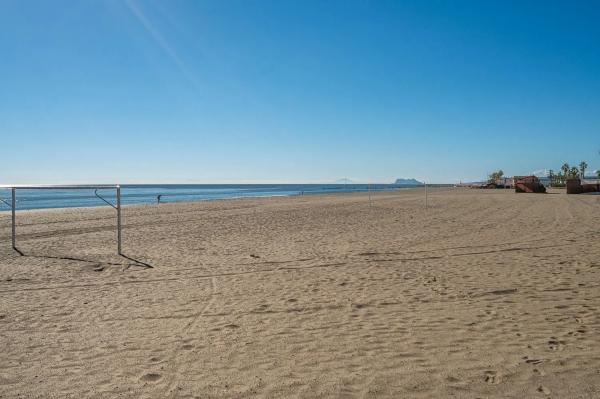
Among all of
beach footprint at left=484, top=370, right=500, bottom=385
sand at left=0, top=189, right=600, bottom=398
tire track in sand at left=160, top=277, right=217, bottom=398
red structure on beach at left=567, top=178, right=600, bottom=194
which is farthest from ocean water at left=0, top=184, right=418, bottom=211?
red structure on beach at left=567, top=178, right=600, bottom=194

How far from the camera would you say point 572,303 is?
5676 millimetres

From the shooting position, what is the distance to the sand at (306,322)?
3.60 metres

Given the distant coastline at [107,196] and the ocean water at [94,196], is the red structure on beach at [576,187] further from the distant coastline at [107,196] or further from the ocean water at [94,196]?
the ocean water at [94,196]

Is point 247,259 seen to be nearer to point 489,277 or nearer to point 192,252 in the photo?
point 192,252

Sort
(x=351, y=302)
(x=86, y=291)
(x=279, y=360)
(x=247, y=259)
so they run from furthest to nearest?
(x=247, y=259), (x=86, y=291), (x=351, y=302), (x=279, y=360)

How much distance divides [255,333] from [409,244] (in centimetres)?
748

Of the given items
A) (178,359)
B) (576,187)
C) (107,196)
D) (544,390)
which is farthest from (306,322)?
(107,196)

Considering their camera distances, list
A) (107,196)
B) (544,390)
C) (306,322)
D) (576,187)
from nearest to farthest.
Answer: (544,390), (306,322), (576,187), (107,196)

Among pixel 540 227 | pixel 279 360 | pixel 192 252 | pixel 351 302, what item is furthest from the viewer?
pixel 540 227

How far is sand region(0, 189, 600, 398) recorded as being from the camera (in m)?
3.60

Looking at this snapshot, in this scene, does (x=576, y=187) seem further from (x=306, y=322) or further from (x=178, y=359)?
(x=178, y=359)

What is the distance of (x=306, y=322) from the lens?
5.16m

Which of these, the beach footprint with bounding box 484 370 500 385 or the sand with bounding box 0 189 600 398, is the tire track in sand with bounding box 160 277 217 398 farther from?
the beach footprint with bounding box 484 370 500 385

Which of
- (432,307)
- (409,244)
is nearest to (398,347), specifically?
(432,307)
